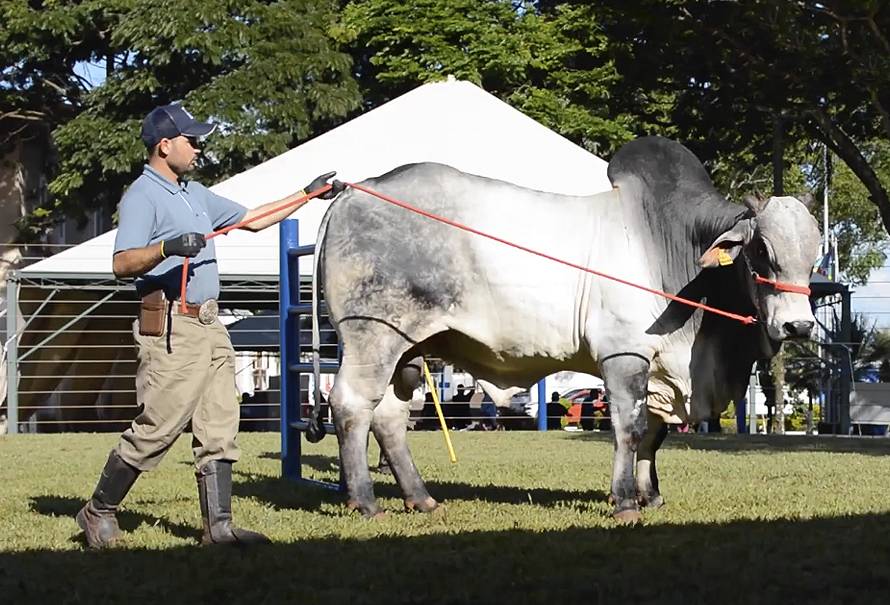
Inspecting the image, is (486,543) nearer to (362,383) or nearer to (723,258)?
(362,383)

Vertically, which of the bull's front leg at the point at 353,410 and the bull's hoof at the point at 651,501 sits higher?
the bull's front leg at the point at 353,410

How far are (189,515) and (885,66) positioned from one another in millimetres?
11288

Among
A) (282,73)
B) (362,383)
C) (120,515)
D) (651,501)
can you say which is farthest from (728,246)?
(282,73)

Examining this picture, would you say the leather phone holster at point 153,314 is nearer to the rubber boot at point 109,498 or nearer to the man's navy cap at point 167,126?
the rubber boot at point 109,498

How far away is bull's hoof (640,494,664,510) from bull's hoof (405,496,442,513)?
46.8 inches

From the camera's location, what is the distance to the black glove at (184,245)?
6.79 m

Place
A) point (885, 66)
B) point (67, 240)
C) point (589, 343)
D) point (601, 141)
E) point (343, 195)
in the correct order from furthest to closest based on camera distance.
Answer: point (67, 240), point (601, 141), point (885, 66), point (343, 195), point (589, 343)

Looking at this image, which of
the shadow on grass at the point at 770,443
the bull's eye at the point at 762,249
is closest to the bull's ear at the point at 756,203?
the bull's eye at the point at 762,249

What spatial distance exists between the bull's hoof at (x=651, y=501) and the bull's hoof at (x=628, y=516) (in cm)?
62

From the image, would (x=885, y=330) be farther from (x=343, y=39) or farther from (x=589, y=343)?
(x=589, y=343)

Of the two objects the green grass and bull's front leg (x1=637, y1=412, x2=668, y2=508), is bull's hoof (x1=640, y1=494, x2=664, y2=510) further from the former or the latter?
the green grass

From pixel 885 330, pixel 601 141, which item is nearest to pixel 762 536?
pixel 885 330

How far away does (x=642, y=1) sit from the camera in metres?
18.7

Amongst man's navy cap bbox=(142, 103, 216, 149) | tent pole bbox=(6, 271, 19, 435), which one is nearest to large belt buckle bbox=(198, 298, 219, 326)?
man's navy cap bbox=(142, 103, 216, 149)
